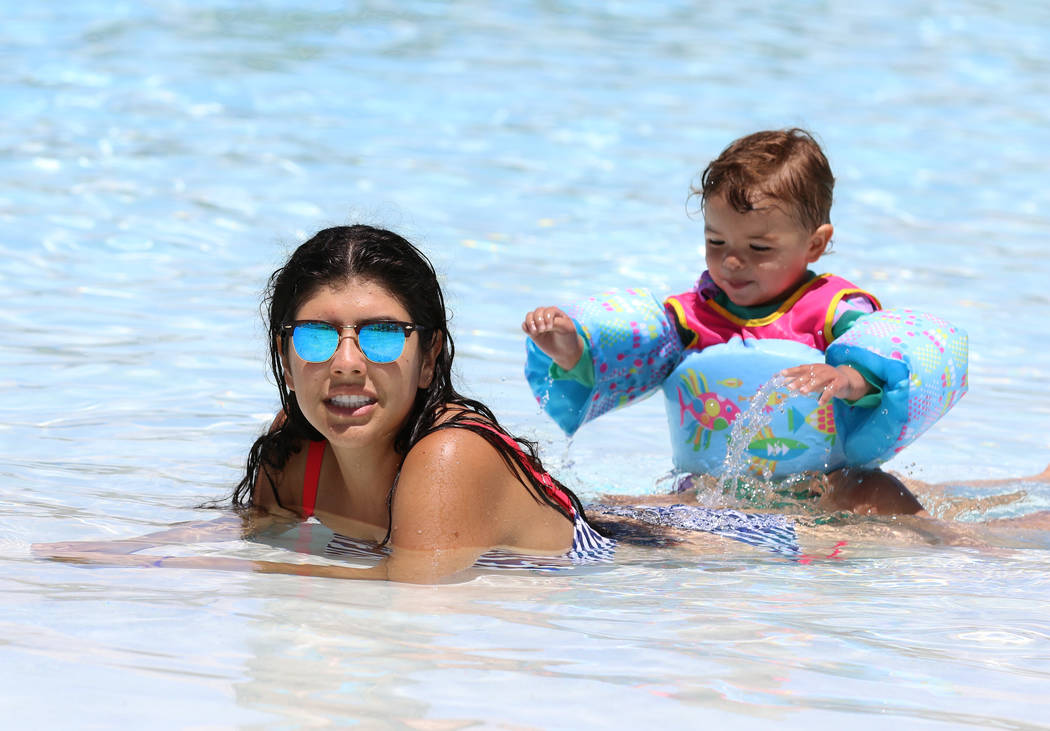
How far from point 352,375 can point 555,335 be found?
129 centimetres

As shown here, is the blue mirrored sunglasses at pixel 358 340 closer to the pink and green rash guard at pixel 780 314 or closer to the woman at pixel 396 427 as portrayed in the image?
the woman at pixel 396 427

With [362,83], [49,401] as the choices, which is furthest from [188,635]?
[362,83]

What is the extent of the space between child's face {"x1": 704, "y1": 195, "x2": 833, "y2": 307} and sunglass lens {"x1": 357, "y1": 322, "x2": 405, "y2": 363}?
4.89ft

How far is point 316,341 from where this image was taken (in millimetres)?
3172

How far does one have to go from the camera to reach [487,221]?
865 cm

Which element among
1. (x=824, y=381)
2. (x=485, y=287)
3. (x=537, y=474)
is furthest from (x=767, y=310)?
(x=485, y=287)

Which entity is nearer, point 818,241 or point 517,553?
point 517,553

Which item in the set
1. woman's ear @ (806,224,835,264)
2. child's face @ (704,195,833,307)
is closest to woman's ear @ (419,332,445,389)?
child's face @ (704,195,833,307)

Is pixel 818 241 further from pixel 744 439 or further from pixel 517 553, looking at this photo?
pixel 517 553

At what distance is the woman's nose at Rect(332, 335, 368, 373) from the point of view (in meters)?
3.12

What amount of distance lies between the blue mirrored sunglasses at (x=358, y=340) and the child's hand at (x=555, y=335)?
97cm

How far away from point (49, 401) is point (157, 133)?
5.33m

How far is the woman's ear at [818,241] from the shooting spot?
14.5 feet

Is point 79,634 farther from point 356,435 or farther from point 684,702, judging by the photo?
point 684,702
